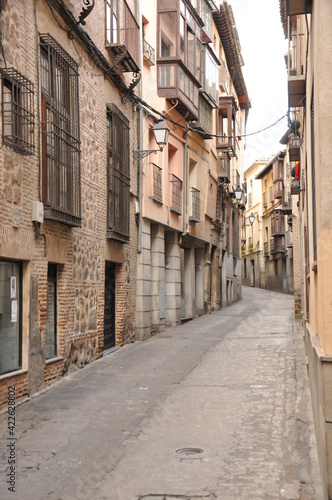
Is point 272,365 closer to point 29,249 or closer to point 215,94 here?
point 29,249

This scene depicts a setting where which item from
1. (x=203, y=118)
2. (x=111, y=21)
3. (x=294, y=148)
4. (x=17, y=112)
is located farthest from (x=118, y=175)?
(x=203, y=118)

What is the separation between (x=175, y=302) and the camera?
1955cm

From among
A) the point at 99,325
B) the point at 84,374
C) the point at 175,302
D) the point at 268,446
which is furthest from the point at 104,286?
the point at 268,446

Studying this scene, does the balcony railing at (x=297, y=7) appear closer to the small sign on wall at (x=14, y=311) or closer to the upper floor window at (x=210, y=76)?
the small sign on wall at (x=14, y=311)

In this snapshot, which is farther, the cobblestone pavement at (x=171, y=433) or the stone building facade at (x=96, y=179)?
the stone building facade at (x=96, y=179)

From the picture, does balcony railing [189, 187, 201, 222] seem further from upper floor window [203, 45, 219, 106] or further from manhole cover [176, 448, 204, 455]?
manhole cover [176, 448, 204, 455]

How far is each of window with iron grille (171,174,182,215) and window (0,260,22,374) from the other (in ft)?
32.6

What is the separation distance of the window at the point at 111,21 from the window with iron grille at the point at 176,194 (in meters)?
5.72

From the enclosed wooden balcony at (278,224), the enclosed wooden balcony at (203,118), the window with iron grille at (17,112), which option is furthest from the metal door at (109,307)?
the enclosed wooden balcony at (278,224)

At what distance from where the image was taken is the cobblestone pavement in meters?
5.57


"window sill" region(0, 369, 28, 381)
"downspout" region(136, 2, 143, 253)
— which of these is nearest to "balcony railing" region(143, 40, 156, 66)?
"downspout" region(136, 2, 143, 253)

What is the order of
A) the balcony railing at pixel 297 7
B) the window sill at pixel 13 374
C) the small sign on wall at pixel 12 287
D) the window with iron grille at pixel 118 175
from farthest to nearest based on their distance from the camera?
the window with iron grille at pixel 118 175, the small sign on wall at pixel 12 287, the window sill at pixel 13 374, the balcony railing at pixel 297 7

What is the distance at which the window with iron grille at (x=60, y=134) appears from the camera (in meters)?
9.98

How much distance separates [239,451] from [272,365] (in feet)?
17.5
